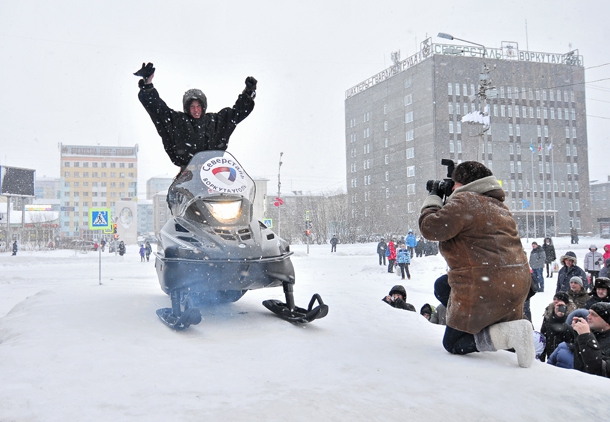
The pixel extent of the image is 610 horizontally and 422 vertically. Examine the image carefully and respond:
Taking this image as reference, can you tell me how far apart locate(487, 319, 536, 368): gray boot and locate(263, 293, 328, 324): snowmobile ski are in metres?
1.73

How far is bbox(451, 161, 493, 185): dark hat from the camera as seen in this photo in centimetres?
397

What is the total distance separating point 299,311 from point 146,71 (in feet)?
10.0

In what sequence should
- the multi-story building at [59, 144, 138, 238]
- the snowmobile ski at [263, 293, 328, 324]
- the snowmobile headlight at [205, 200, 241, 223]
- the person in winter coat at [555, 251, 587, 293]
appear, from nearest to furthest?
the snowmobile ski at [263, 293, 328, 324], the snowmobile headlight at [205, 200, 241, 223], the person in winter coat at [555, 251, 587, 293], the multi-story building at [59, 144, 138, 238]

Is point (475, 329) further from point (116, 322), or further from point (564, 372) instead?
point (116, 322)

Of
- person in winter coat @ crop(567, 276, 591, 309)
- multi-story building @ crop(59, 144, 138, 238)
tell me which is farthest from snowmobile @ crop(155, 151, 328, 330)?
multi-story building @ crop(59, 144, 138, 238)

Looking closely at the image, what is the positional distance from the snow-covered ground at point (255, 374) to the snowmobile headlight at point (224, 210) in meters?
1.06

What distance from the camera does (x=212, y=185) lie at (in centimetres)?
523

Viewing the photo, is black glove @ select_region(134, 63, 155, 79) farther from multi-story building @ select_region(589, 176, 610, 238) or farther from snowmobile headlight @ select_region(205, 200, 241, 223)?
multi-story building @ select_region(589, 176, 610, 238)

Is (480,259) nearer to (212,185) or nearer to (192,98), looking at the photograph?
(212,185)

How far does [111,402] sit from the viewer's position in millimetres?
2688

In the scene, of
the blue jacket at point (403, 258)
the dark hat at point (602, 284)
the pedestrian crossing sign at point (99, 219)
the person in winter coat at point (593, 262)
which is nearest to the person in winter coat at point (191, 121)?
the dark hat at point (602, 284)

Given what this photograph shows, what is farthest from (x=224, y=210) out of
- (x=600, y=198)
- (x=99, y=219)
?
(x=600, y=198)

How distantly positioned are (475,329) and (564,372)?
2.14ft

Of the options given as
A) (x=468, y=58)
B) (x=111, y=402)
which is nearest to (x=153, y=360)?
(x=111, y=402)
